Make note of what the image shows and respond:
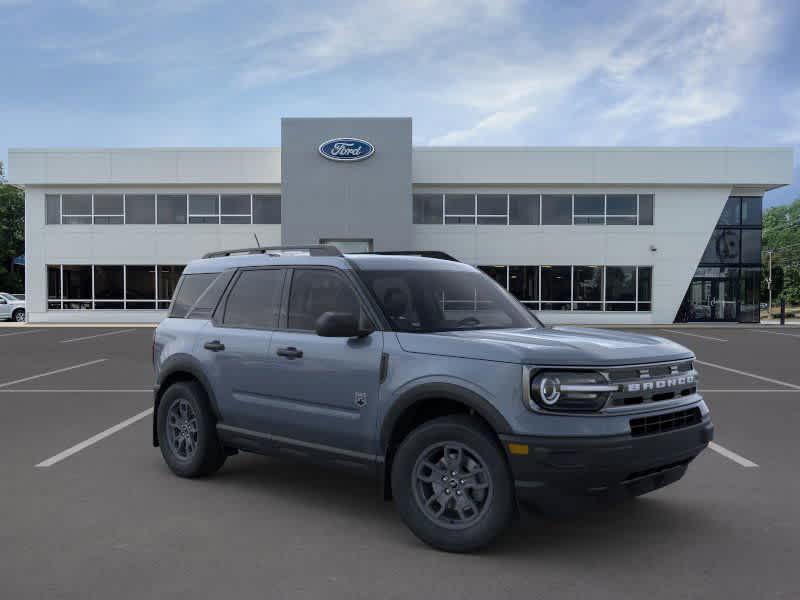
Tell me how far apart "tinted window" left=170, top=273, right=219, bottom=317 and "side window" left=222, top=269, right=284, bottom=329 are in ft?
1.48

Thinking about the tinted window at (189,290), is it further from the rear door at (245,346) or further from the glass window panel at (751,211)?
the glass window panel at (751,211)

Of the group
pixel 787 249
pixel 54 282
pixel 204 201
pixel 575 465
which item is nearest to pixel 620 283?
pixel 204 201

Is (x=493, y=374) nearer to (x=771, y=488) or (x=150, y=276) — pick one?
(x=771, y=488)

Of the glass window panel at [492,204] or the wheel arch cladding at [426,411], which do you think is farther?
the glass window panel at [492,204]

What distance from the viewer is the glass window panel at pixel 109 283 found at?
32656 mm

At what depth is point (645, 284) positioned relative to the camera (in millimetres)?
32562

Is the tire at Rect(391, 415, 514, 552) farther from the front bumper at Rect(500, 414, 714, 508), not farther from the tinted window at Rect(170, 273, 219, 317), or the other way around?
the tinted window at Rect(170, 273, 219, 317)

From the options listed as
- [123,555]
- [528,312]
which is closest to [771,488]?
[528,312]

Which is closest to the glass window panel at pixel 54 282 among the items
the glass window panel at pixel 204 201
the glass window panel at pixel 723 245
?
the glass window panel at pixel 204 201

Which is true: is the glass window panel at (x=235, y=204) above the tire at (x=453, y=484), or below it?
above

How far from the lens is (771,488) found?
573 centimetres

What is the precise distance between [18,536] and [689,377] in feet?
14.1

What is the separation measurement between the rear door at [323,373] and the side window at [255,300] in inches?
5.8

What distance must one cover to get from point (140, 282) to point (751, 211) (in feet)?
91.4
